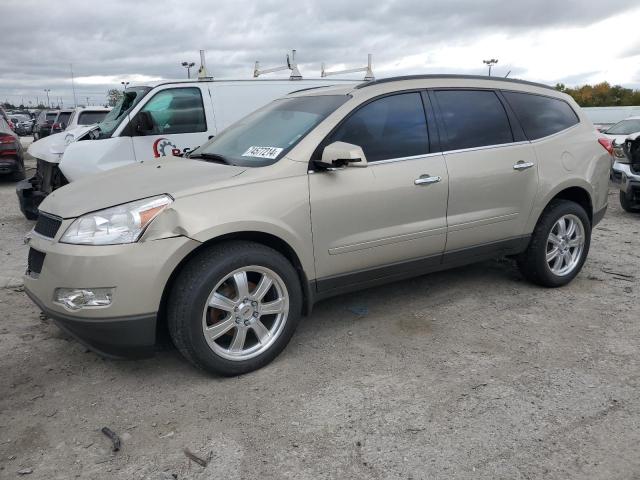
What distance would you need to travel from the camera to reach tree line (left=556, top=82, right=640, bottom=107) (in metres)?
49.5

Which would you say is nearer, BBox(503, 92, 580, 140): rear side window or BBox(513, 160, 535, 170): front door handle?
BBox(513, 160, 535, 170): front door handle

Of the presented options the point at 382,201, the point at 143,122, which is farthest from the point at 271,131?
the point at 143,122

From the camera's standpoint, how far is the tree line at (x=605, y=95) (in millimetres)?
49469

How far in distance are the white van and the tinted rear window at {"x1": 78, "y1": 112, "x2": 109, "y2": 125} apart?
6.00 meters

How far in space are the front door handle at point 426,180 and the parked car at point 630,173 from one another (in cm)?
554

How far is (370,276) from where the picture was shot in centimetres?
382

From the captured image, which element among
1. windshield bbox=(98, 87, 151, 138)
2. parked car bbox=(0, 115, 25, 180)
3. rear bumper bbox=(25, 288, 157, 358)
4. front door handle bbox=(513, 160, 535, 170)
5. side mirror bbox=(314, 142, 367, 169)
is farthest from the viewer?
parked car bbox=(0, 115, 25, 180)

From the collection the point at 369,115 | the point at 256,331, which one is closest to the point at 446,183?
the point at 369,115

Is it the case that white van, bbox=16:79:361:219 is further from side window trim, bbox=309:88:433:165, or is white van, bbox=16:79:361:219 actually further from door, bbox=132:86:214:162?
side window trim, bbox=309:88:433:165

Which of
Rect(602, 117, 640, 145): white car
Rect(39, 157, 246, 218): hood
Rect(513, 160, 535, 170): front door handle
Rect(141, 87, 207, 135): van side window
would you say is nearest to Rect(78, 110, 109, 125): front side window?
Rect(141, 87, 207, 135): van side window

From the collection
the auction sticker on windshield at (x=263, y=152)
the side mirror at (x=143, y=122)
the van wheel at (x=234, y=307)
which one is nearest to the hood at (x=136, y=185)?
the auction sticker on windshield at (x=263, y=152)

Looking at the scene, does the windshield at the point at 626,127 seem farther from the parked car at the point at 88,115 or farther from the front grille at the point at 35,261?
the front grille at the point at 35,261

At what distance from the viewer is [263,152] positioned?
11.9ft

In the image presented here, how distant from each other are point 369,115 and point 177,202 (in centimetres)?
152
